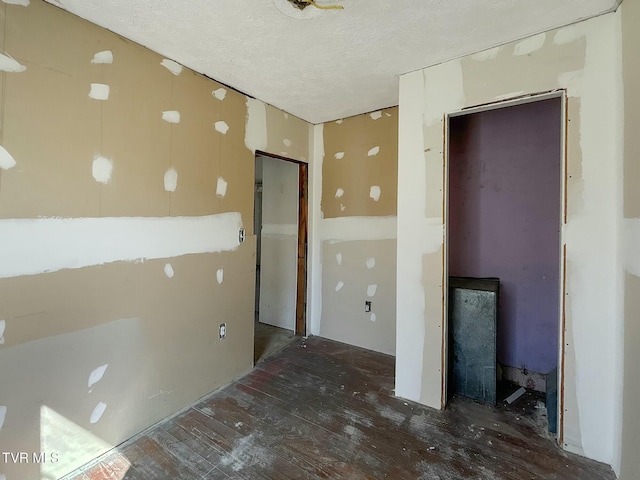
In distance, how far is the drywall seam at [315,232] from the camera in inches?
145

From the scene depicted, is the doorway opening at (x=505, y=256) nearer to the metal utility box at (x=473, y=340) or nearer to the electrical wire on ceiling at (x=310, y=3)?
the metal utility box at (x=473, y=340)

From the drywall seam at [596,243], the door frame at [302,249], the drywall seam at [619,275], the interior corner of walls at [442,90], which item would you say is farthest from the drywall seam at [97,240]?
the drywall seam at [619,275]

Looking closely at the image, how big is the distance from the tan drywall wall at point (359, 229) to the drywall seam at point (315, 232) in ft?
0.15

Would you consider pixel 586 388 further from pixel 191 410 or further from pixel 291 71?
pixel 291 71

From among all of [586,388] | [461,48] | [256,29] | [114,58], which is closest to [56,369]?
[114,58]

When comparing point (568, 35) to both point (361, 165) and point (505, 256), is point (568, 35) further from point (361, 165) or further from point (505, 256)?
point (361, 165)

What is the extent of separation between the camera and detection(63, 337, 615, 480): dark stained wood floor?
168 centimetres

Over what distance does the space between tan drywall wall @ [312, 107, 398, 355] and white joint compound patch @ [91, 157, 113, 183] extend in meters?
2.28

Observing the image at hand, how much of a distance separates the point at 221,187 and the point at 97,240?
3.27ft

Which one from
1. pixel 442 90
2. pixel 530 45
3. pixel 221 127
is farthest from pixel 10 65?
pixel 530 45

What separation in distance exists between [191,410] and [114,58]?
245 centimetres

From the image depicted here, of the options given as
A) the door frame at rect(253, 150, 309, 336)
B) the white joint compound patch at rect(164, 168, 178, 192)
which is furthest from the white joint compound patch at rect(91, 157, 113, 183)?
the door frame at rect(253, 150, 309, 336)

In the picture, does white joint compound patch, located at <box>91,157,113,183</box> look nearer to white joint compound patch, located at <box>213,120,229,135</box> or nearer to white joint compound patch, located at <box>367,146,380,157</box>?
white joint compound patch, located at <box>213,120,229,135</box>

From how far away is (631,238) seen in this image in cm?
152
